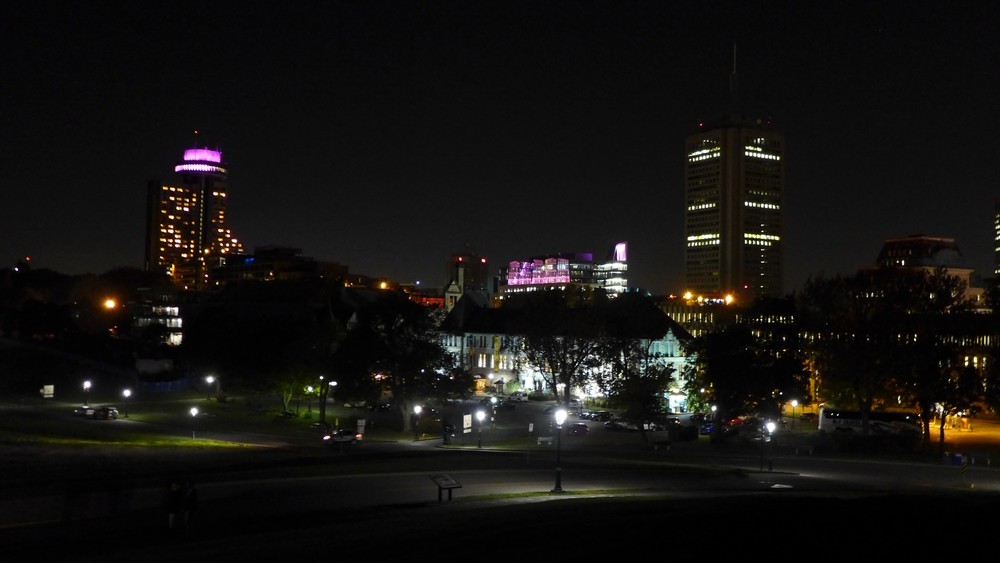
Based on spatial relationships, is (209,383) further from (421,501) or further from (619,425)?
(421,501)

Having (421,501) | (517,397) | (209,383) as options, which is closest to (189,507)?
(421,501)

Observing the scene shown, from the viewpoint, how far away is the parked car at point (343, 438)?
2173 inches

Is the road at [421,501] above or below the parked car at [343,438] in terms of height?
above

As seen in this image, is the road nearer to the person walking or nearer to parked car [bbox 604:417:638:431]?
the person walking

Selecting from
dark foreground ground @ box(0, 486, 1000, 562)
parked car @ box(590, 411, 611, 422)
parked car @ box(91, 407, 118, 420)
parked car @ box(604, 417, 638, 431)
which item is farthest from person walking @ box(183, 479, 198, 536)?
parked car @ box(590, 411, 611, 422)

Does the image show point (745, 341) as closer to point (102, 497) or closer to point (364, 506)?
point (364, 506)

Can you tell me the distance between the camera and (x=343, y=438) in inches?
2188

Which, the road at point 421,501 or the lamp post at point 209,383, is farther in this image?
the lamp post at point 209,383

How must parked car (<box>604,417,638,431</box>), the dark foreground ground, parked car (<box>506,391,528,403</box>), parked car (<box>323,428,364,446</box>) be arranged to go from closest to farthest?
the dark foreground ground < parked car (<box>323,428,364,446</box>) < parked car (<box>604,417,638,431</box>) < parked car (<box>506,391,528,403</box>)

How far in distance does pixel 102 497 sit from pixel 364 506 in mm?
7925

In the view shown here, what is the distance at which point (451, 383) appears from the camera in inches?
2739

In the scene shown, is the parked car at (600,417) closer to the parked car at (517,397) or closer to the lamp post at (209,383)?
the parked car at (517,397)

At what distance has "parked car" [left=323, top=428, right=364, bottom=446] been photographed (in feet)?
181

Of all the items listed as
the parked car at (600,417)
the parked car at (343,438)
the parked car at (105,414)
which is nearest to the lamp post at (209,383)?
the parked car at (105,414)
